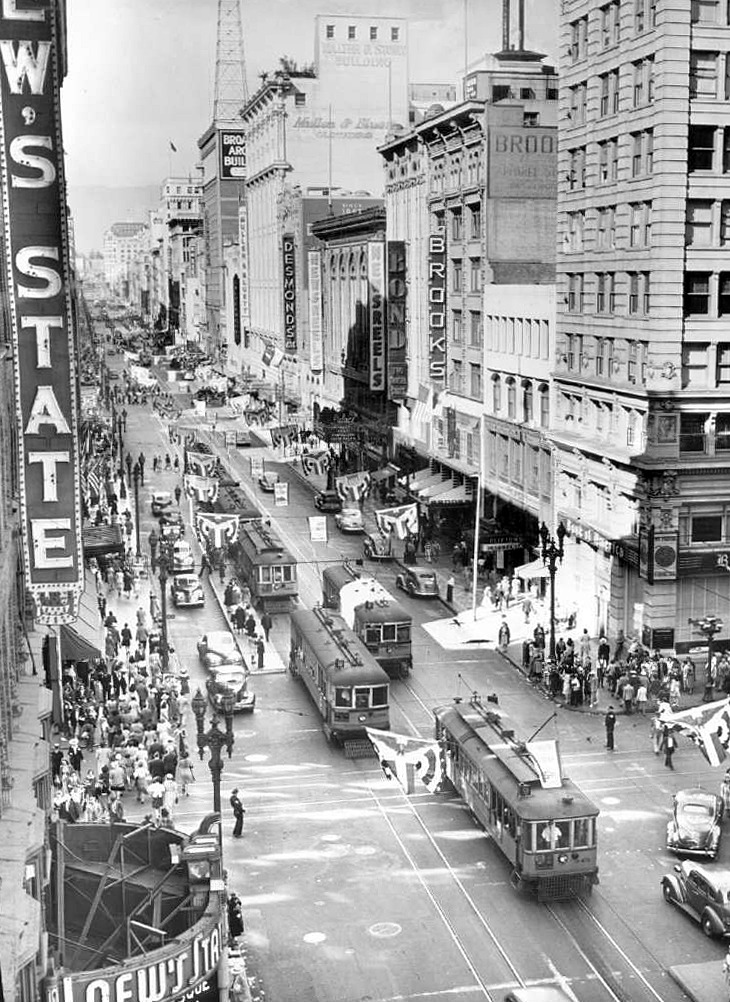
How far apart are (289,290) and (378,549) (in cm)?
7273

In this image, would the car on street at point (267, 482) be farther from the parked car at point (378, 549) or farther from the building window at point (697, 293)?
the building window at point (697, 293)

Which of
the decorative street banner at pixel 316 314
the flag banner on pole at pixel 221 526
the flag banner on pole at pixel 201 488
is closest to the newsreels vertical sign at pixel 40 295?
the flag banner on pole at pixel 221 526

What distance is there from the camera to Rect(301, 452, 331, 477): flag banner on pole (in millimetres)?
101106

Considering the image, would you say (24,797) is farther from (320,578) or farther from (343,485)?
(343,485)

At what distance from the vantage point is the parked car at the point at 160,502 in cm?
8531

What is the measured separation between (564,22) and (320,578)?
28259 millimetres

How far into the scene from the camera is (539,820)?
31.8 meters

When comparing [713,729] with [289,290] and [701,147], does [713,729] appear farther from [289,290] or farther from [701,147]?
[289,290]

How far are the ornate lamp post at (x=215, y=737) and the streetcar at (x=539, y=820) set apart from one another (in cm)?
683

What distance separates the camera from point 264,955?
29688mm

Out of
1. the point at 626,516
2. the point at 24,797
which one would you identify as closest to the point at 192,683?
the point at 626,516

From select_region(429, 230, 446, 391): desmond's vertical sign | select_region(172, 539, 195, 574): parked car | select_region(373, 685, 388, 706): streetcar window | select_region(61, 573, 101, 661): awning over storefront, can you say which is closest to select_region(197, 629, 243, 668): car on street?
select_region(61, 573, 101, 661): awning over storefront

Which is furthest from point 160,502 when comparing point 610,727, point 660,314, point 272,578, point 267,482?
point 610,727

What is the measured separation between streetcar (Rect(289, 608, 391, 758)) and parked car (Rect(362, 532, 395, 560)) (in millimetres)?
25005
